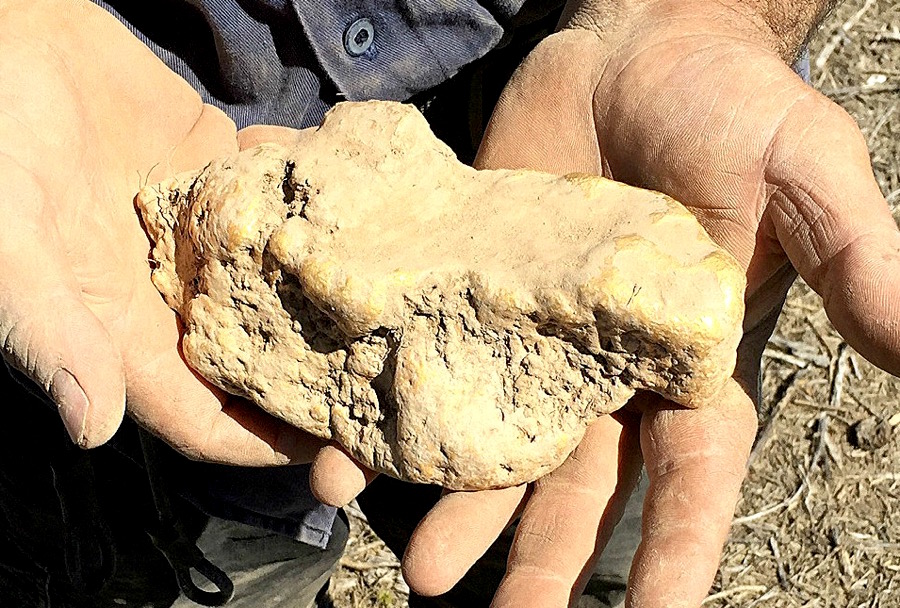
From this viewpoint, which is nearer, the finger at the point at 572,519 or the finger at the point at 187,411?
the finger at the point at 572,519

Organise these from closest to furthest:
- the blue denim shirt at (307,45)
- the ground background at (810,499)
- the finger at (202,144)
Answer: the blue denim shirt at (307,45), the finger at (202,144), the ground background at (810,499)

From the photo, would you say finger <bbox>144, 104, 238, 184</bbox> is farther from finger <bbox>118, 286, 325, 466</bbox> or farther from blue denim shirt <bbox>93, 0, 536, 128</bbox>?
finger <bbox>118, 286, 325, 466</bbox>

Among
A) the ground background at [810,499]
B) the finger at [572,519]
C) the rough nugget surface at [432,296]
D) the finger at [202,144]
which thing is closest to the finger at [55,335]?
the rough nugget surface at [432,296]

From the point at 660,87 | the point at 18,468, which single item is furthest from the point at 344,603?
the point at 660,87

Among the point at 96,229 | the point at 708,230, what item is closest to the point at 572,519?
the point at 708,230

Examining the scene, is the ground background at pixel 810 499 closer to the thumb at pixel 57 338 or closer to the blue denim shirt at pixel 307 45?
the blue denim shirt at pixel 307 45

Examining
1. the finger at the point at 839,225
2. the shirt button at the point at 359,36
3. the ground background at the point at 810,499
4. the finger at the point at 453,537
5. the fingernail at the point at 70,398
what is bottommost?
the ground background at the point at 810,499

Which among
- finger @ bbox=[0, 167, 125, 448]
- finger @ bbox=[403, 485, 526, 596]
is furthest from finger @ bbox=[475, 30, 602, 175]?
finger @ bbox=[0, 167, 125, 448]

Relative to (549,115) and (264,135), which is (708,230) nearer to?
(549,115)

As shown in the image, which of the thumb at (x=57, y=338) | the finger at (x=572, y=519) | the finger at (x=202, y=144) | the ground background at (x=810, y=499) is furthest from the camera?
the ground background at (x=810, y=499)
